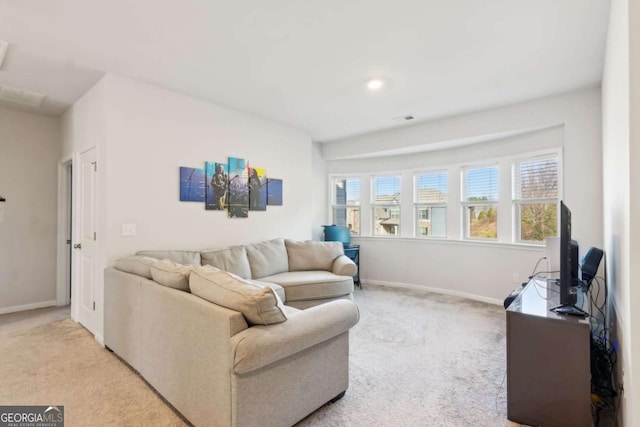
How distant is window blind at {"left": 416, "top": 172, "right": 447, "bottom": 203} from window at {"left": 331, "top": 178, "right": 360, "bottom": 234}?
44.9 inches

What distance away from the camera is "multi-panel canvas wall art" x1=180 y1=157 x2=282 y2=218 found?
361cm

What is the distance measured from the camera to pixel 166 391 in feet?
6.68

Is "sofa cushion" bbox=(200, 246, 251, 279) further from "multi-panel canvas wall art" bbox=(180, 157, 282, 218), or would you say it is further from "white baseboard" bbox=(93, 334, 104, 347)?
"white baseboard" bbox=(93, 334, 104, 347)

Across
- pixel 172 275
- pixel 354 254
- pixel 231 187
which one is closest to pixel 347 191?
pixel 354 254

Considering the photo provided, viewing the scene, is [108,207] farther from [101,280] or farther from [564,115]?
[564,115]

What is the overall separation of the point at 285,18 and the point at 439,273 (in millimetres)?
4201

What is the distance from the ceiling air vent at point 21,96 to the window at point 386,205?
4.76 meters

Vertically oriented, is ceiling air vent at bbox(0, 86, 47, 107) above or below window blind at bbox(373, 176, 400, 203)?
above

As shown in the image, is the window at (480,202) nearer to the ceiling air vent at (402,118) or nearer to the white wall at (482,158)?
the white wall at (482,158)

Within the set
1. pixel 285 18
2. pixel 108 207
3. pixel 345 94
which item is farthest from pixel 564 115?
pixel 108 207

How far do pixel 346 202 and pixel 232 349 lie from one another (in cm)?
472

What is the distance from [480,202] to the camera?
4.68 m
